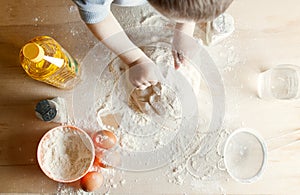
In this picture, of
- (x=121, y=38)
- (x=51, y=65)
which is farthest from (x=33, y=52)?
(x=121, y=38)

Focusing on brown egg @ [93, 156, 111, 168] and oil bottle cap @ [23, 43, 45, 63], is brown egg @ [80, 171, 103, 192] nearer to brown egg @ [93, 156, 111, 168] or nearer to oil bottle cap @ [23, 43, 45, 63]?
brown egg @ [93, 156, 111, 168]

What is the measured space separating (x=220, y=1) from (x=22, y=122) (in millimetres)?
525

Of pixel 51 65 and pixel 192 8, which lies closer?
pixel 192 8

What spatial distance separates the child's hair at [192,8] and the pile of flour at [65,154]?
1.18 ft

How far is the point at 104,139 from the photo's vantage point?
2.74ft

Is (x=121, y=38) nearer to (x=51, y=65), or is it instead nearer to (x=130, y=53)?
(x=130, y=53)

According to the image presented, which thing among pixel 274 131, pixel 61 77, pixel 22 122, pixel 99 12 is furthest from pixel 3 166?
pixel 274 131

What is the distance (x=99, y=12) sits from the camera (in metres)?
0.78

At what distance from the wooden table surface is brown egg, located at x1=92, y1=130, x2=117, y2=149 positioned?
89 mm

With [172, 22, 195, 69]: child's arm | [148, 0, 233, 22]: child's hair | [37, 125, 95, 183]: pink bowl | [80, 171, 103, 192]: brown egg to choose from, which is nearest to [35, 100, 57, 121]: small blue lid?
[37, 125, 95, 183]: pink bowl

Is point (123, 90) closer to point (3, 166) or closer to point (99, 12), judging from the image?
point (99, 12)

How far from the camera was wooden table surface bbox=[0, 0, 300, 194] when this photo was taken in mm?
870

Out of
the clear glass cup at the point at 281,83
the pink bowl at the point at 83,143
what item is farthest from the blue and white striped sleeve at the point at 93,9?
the clear glass cup at the point at 281,83

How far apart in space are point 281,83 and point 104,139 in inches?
15.0
